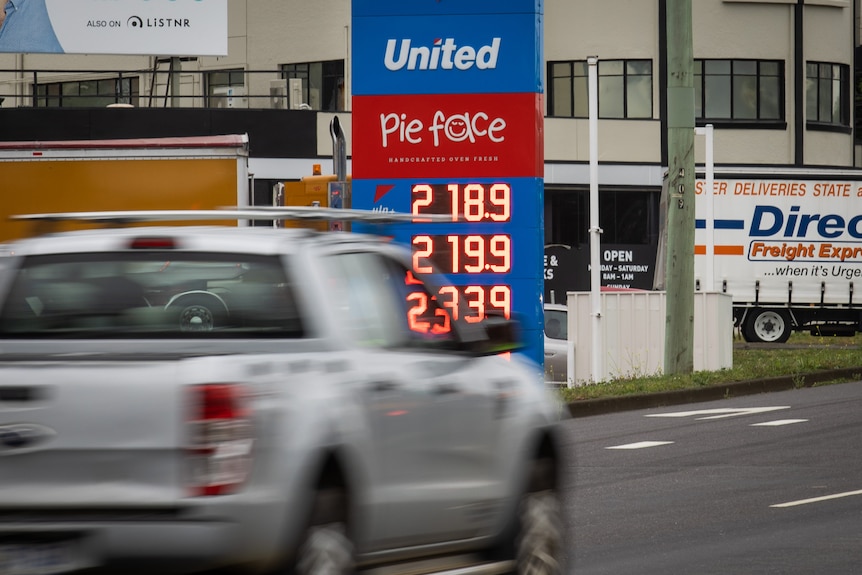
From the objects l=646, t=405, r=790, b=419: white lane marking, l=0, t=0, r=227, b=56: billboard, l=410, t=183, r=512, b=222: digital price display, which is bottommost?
l=646, t=405, r=790, b=419: white lane marking

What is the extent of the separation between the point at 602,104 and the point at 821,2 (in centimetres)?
678

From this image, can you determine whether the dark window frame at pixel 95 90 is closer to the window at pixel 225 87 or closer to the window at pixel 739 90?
the window at pixel 225 87

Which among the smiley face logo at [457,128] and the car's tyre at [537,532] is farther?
the smiley face logo at [457,128]

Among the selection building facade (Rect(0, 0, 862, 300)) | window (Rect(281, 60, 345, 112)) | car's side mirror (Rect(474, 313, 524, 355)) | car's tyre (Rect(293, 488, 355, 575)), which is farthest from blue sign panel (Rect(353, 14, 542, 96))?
window (Rect(281, 60, 345, 112))

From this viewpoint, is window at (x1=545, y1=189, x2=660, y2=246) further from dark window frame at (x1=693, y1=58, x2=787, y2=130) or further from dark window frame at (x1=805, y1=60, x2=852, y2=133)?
dark window frame at (x1=805, y1=60, x2=852, y2=133)

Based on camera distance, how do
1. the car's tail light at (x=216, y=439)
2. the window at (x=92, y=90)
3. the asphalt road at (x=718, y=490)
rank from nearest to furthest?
the car's tail light at (x=216, y=439), the asphalt road at (x=718, y=490), the window at (x=92, y=90)

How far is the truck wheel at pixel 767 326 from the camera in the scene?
3941 cm

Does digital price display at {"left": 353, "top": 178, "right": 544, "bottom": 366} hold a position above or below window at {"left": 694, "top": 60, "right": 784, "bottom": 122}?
below

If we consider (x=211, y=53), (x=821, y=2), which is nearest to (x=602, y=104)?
(x=821, y=2)

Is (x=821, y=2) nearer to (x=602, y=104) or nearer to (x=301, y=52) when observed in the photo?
(x=602, y=104)

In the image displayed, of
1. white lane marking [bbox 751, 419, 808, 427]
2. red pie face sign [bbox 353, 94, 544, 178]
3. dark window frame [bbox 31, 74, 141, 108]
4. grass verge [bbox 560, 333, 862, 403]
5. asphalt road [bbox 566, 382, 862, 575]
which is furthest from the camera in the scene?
dark window frame [bbox 31, 74, 141, 108]

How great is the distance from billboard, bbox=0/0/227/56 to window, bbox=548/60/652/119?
1015cm

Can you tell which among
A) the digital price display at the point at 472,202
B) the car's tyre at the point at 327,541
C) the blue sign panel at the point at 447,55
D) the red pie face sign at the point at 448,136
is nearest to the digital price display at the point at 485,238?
the digital price display at the point at 472,202

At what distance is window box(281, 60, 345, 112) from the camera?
50.1 m
